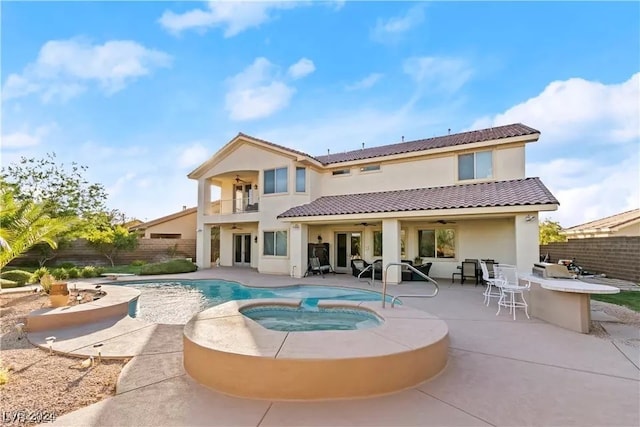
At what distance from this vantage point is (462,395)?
4.18m

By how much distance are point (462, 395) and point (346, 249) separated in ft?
50.8

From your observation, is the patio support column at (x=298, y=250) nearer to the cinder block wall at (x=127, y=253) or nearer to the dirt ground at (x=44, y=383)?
the dirt ground at (x=44, y=383)

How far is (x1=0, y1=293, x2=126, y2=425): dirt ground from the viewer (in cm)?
394

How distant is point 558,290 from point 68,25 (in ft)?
53.4

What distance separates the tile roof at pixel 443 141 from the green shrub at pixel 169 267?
422 inches

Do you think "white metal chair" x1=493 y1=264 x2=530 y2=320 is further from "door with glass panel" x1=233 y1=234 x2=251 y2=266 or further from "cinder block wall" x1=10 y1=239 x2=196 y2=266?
"cinder block wall" x1=10 y1=239 x2=196 y2=266

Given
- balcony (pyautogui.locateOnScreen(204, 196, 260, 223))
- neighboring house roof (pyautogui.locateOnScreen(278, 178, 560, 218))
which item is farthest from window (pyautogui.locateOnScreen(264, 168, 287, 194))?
neighboring house roof (pyautogui.locateOnScreen(278, 178, 560, 218))

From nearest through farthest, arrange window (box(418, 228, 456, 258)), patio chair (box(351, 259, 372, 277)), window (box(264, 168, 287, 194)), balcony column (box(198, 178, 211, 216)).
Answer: window (box(418, 228, 456, 258)) < patio chair (box(351, 259, 372, 277)) < window (box(264, 168, 287, 194)) < balcony column (box(198, 178, 211, 216))

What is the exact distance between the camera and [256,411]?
3779mm

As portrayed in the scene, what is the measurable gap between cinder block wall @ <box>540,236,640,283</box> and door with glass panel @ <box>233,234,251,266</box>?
2093 centimetres

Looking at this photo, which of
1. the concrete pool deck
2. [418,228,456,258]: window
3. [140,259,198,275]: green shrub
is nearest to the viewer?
the concrete pool deck

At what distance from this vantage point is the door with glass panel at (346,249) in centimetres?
1930

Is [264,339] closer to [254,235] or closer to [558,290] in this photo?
[558,290]

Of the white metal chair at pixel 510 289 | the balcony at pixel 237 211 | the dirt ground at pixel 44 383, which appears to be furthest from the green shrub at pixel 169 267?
the white metal chair at pixel 510 289
